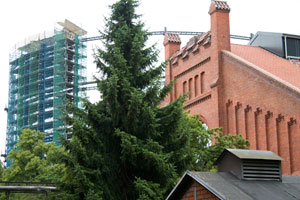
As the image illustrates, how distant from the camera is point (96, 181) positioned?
18203 mm

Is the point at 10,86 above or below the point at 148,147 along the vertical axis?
above

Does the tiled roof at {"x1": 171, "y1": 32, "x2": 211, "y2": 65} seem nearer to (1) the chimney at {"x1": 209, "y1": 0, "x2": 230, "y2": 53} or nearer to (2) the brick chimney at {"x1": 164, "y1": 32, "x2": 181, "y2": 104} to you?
(2) the brick chimney at {"x1": 164, "y1": 32, "x2": 181, "y2": 104}

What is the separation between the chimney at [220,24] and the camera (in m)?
31.9

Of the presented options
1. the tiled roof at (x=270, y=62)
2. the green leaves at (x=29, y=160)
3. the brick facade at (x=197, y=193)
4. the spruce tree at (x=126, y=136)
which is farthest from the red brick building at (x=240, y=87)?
the brick facade at (x=197, y=193)

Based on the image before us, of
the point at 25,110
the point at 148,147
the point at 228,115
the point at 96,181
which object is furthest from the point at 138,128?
the point at 25,110

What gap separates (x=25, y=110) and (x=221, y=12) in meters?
44.5

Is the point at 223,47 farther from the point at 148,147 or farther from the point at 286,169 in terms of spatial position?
the point at 148,147

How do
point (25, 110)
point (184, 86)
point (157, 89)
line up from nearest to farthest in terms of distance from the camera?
point (157, 89)
point (184, 86)
point (25, 110)

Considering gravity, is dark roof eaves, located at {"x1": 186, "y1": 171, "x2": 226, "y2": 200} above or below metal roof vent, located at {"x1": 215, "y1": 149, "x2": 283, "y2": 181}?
below

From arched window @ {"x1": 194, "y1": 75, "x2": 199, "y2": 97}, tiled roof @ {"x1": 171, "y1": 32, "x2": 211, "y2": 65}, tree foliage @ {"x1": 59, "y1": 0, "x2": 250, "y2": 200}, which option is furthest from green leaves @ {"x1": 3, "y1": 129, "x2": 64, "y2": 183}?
tree foliage @ {"x1": 59, "y1": 0, "x2": 250, "y2": 200}

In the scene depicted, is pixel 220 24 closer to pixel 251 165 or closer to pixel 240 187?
pixel 251 165

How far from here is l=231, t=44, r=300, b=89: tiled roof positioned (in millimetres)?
29078

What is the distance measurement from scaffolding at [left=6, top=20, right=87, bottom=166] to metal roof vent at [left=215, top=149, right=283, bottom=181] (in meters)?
54.8

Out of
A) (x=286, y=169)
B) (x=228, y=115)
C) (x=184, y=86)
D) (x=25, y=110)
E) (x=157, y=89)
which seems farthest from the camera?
(x=25, y=110)
